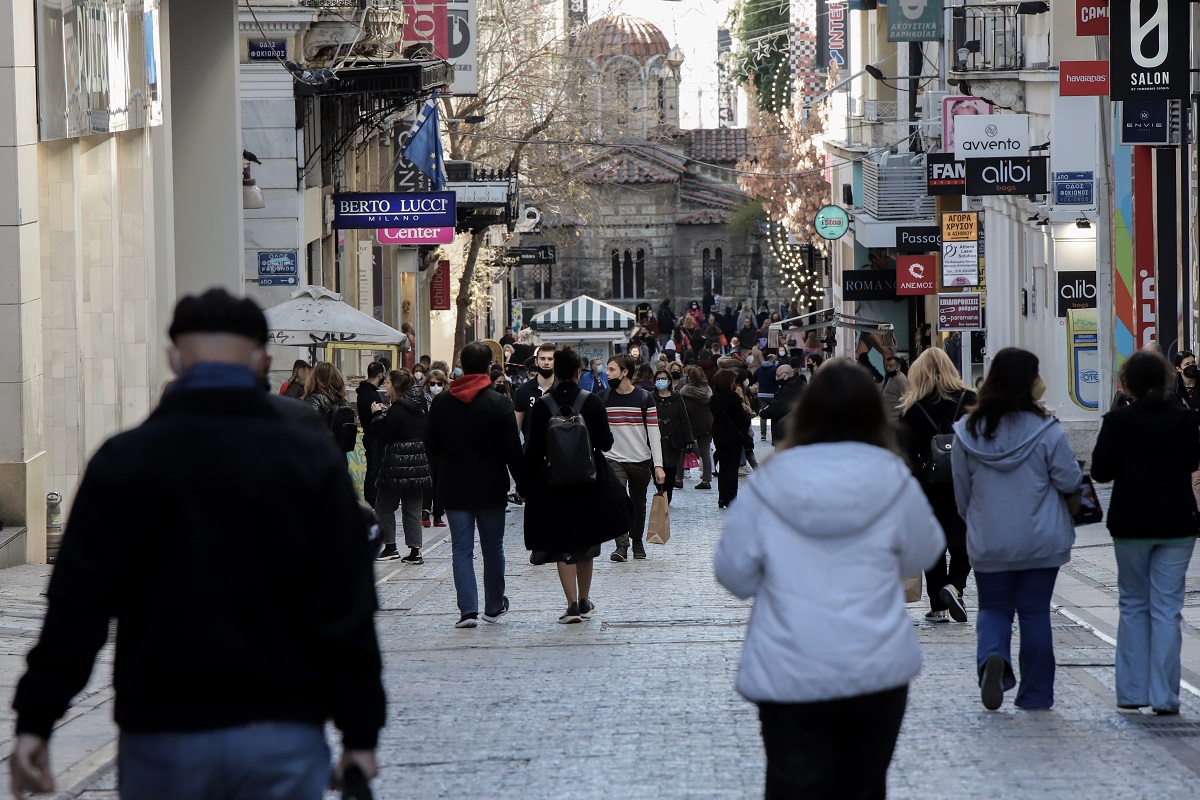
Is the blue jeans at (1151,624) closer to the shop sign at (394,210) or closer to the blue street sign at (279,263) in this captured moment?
the blue street sign at (279,263)

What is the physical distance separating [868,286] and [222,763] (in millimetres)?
36809

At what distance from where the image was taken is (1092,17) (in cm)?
1953

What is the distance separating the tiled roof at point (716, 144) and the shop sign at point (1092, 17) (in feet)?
275

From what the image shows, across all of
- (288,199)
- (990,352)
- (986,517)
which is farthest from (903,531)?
(990,352)

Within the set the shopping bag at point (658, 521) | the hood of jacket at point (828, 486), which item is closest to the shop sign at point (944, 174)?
the shopping bag at point (658, 521)

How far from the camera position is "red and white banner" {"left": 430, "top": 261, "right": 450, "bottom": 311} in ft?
147

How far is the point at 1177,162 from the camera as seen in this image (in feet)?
68.5

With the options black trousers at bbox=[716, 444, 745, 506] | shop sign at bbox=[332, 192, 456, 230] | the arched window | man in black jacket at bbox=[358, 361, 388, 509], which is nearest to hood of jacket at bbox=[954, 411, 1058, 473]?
man in black jacket at bbox=[358, 361, 388, 509]

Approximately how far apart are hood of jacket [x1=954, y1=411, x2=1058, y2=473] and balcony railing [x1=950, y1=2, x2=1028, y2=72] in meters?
20.0

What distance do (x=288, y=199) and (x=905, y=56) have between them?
22.7 m

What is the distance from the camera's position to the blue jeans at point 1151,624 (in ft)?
24.7

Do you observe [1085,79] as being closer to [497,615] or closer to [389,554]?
[389,554]

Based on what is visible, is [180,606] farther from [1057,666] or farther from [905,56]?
[905,56]

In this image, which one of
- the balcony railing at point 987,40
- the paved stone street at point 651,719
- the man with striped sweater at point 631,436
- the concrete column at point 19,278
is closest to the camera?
the paved stone street at point 651,719
